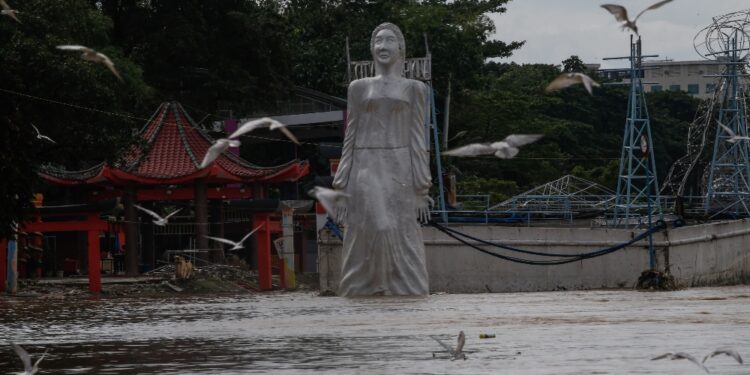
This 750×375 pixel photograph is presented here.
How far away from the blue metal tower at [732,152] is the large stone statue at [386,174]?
60.1ft

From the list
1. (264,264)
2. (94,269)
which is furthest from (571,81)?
(264,264)

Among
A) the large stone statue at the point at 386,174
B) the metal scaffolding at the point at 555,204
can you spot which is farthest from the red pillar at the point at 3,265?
the large stone statue at the point at 386,174

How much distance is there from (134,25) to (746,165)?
20701 millimetres

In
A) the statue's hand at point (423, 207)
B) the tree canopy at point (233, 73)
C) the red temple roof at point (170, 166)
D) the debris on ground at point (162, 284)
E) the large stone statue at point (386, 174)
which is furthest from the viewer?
the red temple roof at point (170, 166)

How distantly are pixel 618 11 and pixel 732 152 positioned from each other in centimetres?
3876

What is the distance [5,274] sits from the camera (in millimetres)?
37875

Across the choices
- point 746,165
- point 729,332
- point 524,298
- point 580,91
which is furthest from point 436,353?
point 580,91

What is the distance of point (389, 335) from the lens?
19203 mm

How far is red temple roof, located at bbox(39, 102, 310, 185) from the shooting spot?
143 ft

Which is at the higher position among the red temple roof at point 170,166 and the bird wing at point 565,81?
the red temple roof at point 170,166

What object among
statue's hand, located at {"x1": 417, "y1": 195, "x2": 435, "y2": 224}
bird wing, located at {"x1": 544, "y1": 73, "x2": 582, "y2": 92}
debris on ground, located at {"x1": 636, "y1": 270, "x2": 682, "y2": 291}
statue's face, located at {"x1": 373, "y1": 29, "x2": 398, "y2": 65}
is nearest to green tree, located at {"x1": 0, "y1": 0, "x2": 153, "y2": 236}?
statue's face, located at {"x1": 373, "y1": 29, "x2": 398, "y2": 65}

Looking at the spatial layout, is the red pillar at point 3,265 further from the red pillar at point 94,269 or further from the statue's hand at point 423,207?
the statue's hand at point 423,207

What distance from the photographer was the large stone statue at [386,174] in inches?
1045

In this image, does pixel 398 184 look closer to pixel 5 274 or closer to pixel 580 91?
pixel 5 274
